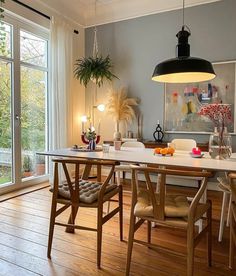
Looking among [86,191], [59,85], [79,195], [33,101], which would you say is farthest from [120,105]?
[79,195]

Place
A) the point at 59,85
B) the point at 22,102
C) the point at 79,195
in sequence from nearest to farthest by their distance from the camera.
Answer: the point at 79,195
the point at 22,102
the point at 59,85

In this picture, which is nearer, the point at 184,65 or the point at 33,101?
the point at 184,65

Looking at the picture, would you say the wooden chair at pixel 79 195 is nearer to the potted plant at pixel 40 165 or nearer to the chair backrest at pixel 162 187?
the chair backrest at pixel 162 187

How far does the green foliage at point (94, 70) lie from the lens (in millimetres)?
4469

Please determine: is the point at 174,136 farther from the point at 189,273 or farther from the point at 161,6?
Answer: the point at 189,273

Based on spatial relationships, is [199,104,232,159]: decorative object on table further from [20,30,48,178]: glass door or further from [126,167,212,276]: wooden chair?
[20,30,48,178]: glass door

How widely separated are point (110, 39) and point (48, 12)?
1.16 metres

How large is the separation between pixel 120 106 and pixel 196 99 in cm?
123

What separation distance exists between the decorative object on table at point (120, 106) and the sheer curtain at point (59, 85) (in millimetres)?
706

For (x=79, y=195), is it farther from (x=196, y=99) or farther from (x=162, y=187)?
(x=196, y=99)

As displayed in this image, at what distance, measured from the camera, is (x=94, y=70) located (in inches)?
176

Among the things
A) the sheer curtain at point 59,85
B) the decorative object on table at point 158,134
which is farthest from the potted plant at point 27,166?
the decorative object on table at point 158,134

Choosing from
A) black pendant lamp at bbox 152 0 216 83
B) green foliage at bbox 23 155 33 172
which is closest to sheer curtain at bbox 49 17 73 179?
green foliage at bbox 23 155 33 172

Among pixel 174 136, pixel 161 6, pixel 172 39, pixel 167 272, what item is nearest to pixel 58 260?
pixel 167 272
